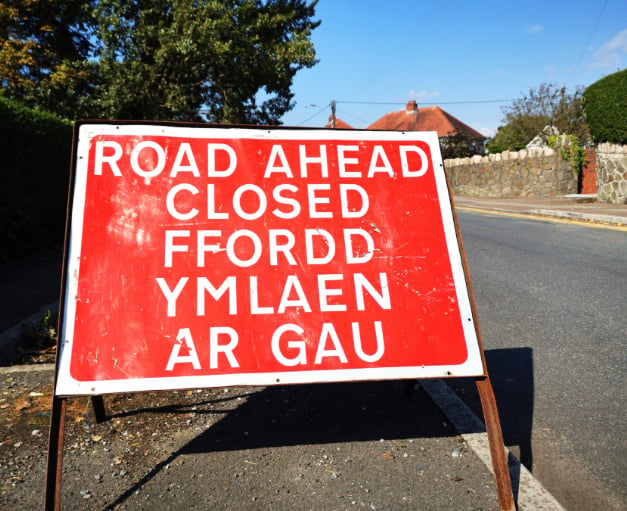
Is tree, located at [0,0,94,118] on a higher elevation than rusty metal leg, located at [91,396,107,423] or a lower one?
higher

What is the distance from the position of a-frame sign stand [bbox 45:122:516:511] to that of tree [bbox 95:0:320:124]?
17374 millimetres

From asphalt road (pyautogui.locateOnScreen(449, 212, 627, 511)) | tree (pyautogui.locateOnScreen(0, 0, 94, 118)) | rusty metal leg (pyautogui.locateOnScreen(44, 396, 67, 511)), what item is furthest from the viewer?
tree (pyautogui.locateOnScreen(0, 0, 94, 118))

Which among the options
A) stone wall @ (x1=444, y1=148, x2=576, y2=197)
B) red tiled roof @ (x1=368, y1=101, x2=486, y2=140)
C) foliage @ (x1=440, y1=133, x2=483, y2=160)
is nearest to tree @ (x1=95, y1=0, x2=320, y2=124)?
stone wall @ (x1=444, y1=148, x2=576, y2=197)

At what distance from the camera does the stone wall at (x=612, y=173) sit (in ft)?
47.9

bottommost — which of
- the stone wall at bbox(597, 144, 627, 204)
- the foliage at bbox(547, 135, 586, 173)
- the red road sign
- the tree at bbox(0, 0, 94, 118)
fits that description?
the red road sign

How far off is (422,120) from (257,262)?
58.3 m

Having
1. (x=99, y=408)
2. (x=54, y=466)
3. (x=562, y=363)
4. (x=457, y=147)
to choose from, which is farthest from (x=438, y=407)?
(x=457, y=147)

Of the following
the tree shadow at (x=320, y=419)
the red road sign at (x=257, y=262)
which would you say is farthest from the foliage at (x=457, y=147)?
the red road sign at (x=257, y=262)

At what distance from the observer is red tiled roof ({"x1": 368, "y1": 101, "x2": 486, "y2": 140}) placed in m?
55.8

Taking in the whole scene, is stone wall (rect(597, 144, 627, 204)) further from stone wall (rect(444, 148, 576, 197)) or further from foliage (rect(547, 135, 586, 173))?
stone wall (rect(444, 148, 576, 197))

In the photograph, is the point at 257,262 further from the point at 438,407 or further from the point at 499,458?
the point at 438,407

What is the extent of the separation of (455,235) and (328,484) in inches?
51.4

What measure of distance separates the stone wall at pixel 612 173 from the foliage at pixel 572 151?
4411 millimetres

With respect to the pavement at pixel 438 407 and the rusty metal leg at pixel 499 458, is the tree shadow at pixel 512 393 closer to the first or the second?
the pavement at pixel 438 407
